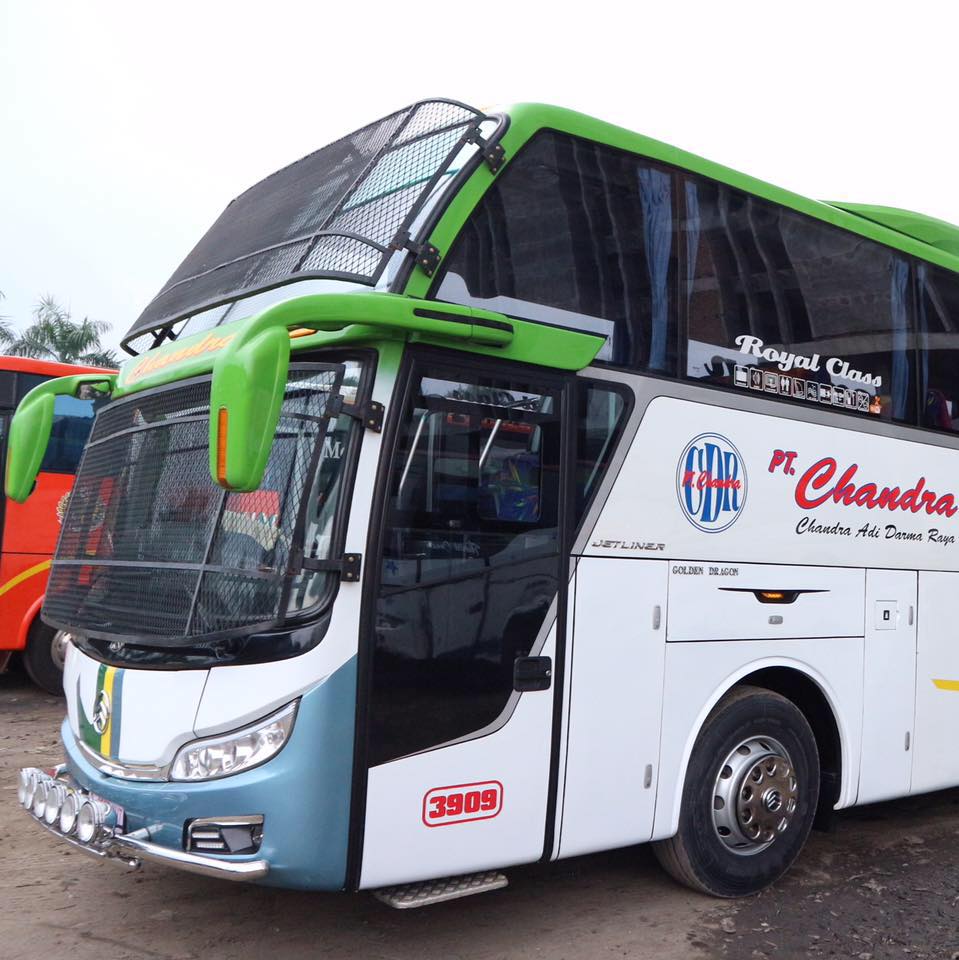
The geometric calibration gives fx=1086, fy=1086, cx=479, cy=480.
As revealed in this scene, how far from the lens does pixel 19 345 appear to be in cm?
3472

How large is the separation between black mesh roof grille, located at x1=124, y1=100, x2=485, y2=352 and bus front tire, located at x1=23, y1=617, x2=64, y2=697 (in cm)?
563

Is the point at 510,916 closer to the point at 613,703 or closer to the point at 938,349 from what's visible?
the point at 613,703

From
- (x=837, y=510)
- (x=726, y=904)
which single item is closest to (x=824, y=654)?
(x=837, y=510)

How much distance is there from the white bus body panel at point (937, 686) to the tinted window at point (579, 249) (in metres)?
2.55

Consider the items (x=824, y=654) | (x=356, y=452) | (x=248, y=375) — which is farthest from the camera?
(x=824, y=654)

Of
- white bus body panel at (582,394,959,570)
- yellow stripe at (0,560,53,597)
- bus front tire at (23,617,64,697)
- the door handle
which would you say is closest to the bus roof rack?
white bus body panel at (582,394,959,570)

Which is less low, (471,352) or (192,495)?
(471,352)

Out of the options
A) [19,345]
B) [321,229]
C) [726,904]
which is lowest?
[726,904]

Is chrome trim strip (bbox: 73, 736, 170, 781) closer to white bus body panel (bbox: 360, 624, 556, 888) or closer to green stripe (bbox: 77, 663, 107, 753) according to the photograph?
green stripe (bbox: 77, 663, 107, 753)

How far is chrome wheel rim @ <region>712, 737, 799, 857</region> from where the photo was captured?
5.22 meters

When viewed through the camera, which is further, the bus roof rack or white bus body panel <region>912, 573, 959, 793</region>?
the bus roof rack

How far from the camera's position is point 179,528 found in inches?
171

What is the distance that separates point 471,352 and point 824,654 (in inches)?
106

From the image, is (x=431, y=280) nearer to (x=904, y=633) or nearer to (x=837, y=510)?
(x=837, y=510)
